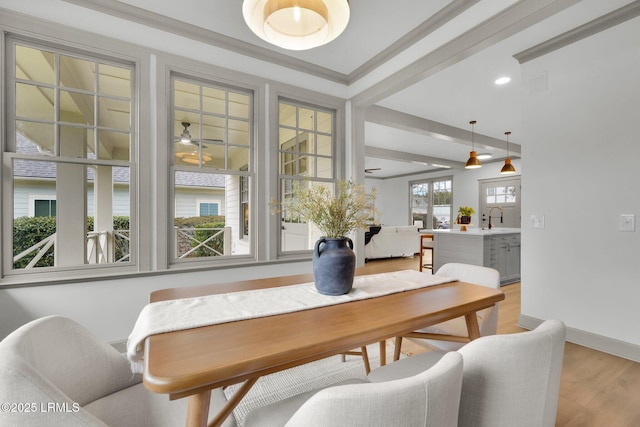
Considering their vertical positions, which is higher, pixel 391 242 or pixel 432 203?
pixel 432 203

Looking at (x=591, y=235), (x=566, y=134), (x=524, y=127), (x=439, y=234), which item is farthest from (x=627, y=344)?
(x=439, y=234)

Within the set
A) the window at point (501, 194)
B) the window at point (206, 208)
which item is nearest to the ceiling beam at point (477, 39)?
the window at point (206, 208)

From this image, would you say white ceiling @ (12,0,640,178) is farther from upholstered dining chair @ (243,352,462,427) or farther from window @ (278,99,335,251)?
upholstered dining chair @ (243,352,462,427)

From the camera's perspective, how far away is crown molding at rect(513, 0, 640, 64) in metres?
2.18

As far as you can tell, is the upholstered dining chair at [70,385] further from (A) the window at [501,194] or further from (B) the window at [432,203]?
(B) the window at [432,203]

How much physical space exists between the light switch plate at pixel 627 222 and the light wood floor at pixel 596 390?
3.40 feet

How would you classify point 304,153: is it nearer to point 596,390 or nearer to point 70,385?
point 70,385

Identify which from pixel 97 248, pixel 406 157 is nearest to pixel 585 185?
pixel 406 157

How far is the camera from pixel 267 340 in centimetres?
91

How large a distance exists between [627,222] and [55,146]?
14.9 ft

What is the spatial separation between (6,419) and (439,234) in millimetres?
5201

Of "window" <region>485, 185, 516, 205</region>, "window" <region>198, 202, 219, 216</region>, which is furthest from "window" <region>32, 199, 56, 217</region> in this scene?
"window" <region>485, 185, 516, 205</region>

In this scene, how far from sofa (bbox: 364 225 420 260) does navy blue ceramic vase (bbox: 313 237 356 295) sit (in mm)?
5253

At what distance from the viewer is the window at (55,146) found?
83.8 inches
